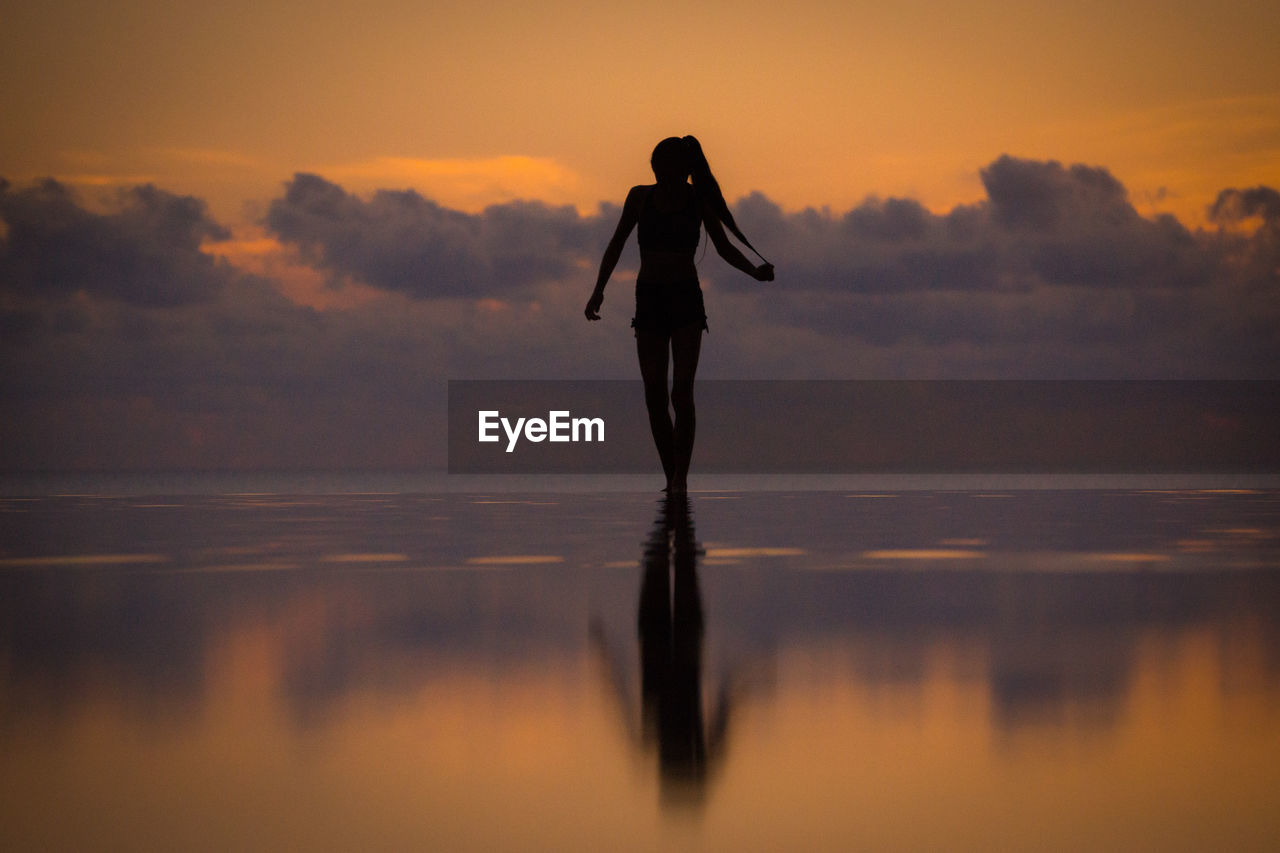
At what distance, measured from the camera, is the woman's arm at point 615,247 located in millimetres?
10523

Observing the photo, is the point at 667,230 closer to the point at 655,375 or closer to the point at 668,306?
the point at 668,306

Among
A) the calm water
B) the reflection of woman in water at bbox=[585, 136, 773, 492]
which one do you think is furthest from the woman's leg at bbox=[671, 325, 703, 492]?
the calm water

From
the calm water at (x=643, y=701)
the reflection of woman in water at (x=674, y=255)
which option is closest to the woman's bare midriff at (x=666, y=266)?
the reflection of woman in water at (x=674, y=255)

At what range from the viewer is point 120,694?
290cm

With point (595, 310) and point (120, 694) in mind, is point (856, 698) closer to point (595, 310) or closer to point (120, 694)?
point (120, 694)

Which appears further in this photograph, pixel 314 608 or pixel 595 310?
pixel 595 310

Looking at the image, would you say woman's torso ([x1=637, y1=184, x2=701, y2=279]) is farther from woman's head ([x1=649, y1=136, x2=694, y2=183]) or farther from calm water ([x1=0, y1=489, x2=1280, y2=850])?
calm water ([x1=0, y1=489, x2=1280, y2=850])

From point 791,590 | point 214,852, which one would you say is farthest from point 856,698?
point 791,590

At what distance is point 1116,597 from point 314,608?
2.42 meters

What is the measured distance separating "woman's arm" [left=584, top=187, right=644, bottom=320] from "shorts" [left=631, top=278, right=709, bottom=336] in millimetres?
257

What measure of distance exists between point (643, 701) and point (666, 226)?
7.89 meters

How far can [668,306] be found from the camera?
413 inches

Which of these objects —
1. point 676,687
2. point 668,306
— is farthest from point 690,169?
point 676,687

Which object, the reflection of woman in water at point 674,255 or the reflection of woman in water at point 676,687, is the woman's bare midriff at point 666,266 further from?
the reflection of woman in water at point 676,687
